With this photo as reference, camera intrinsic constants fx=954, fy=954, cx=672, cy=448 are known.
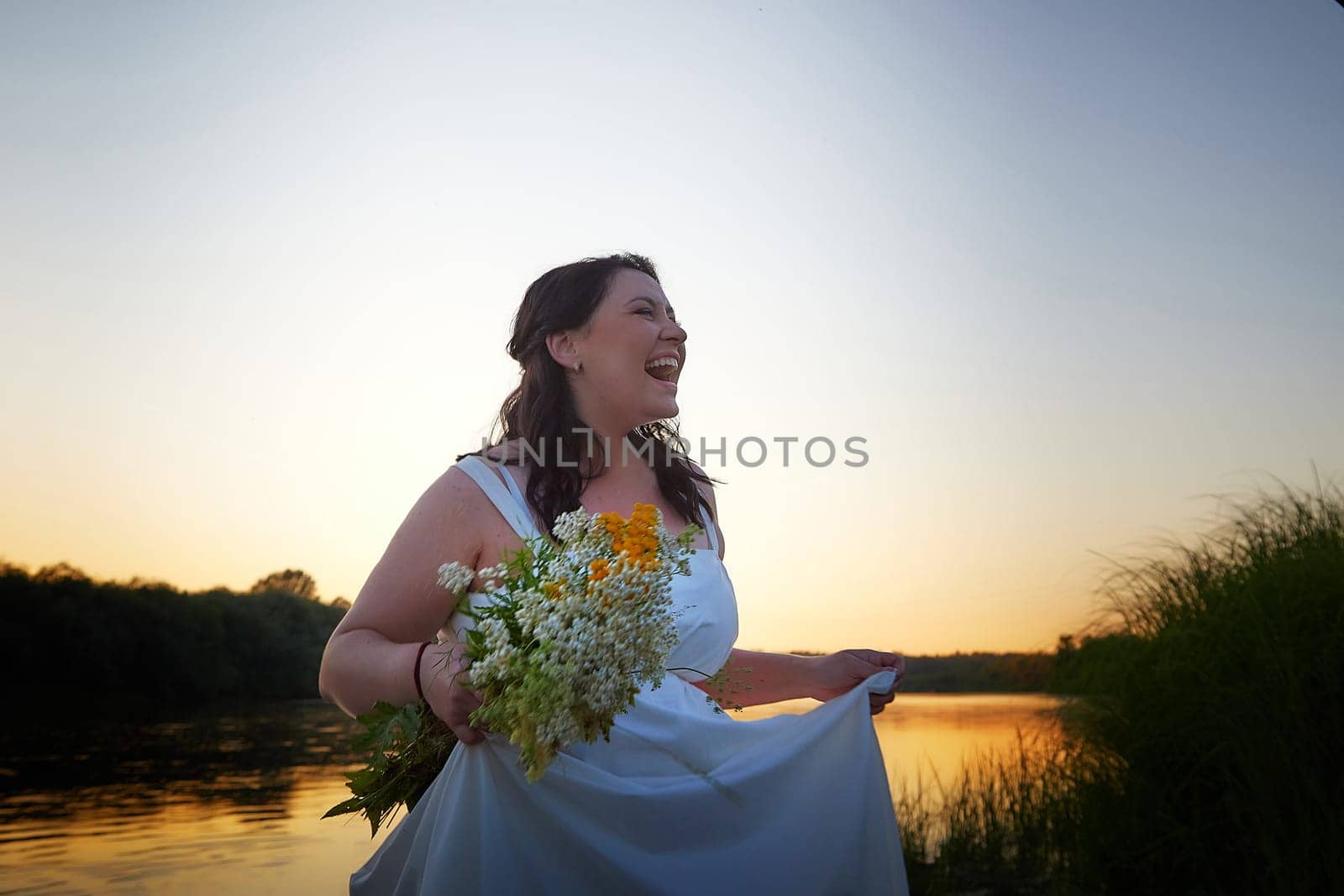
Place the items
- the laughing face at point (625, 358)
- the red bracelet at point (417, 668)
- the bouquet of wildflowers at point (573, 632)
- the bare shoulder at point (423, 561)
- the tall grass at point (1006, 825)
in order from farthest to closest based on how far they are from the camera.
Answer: the tall grass at point (1006, 825) → the laughing face at point (625, 358) → the bare shoulder at point (423, 561) → the red bracelet at point (417, 668) → the bouquet of wildflowers at point (573, 632)

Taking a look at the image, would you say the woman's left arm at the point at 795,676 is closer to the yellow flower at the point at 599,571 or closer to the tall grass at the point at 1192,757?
the yellow flower at the point at 599,571

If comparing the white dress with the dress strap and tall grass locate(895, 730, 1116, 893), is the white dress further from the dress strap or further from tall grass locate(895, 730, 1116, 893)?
tall grass locate(895, 730, 1116, 893)

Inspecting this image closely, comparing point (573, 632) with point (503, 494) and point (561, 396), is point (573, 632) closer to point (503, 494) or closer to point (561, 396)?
point (503, 494)

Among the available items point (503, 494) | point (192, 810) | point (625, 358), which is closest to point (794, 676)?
point (503, 494)

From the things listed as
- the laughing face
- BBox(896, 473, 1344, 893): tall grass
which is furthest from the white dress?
BBox(896, 473, 1344, 893): tall grass

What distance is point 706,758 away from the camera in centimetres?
254

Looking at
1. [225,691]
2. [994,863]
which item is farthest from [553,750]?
[225,691]

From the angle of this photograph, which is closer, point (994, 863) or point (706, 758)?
point (706, 758)

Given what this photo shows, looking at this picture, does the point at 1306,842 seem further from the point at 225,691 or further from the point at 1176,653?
the point at 225,691

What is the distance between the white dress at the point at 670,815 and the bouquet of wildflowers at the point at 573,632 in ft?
1.13

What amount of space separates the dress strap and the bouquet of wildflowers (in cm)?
57

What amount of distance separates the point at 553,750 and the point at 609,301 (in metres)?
1.75

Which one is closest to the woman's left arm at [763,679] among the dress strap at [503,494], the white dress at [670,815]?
the white dress at [670,815]

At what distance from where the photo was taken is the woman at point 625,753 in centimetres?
233
